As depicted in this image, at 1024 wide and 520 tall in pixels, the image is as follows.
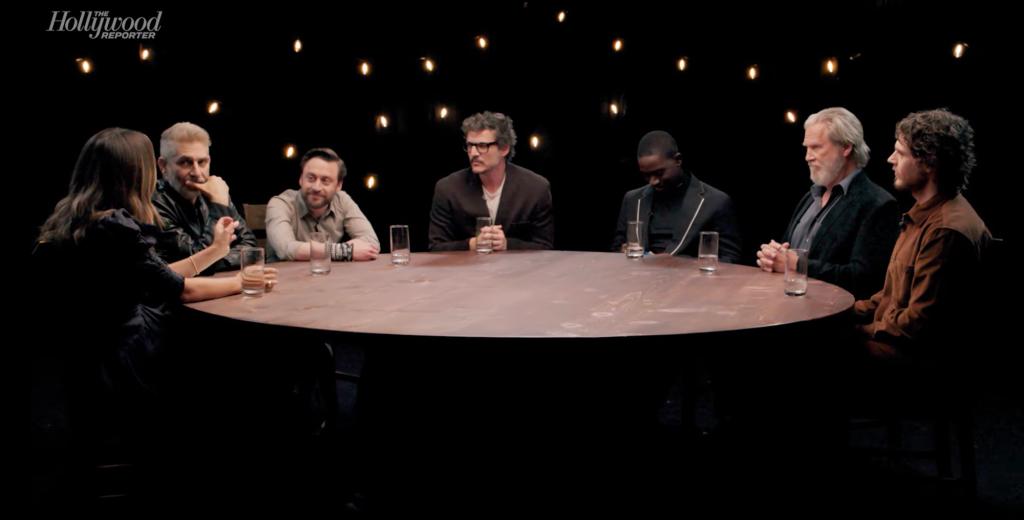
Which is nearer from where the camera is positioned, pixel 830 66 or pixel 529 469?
pixel 529 469

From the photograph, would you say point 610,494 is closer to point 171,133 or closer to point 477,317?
point 477,317

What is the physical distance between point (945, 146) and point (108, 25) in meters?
4.09

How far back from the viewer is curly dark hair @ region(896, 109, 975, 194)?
2547 mm

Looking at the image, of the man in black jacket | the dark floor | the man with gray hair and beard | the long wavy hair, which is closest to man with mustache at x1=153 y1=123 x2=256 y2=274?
the long wavy hair

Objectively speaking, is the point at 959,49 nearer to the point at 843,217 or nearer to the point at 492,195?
the point at 843,217

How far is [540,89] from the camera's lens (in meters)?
4.66

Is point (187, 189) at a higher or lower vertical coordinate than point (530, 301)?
higher

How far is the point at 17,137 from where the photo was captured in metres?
4.22

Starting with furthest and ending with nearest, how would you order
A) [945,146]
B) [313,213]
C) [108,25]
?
[108,25] → [313,213] → [945,146]

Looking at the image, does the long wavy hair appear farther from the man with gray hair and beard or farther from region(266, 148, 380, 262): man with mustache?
the man with gray hair and beard

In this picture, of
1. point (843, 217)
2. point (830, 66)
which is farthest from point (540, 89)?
point (843, 217)

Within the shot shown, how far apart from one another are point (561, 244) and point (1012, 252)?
2826mm

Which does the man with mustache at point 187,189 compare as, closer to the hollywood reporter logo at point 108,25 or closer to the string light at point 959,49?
the hollywood reporter logo at point 108,25

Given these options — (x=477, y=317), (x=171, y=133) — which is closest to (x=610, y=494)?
(x=477, y=317)
